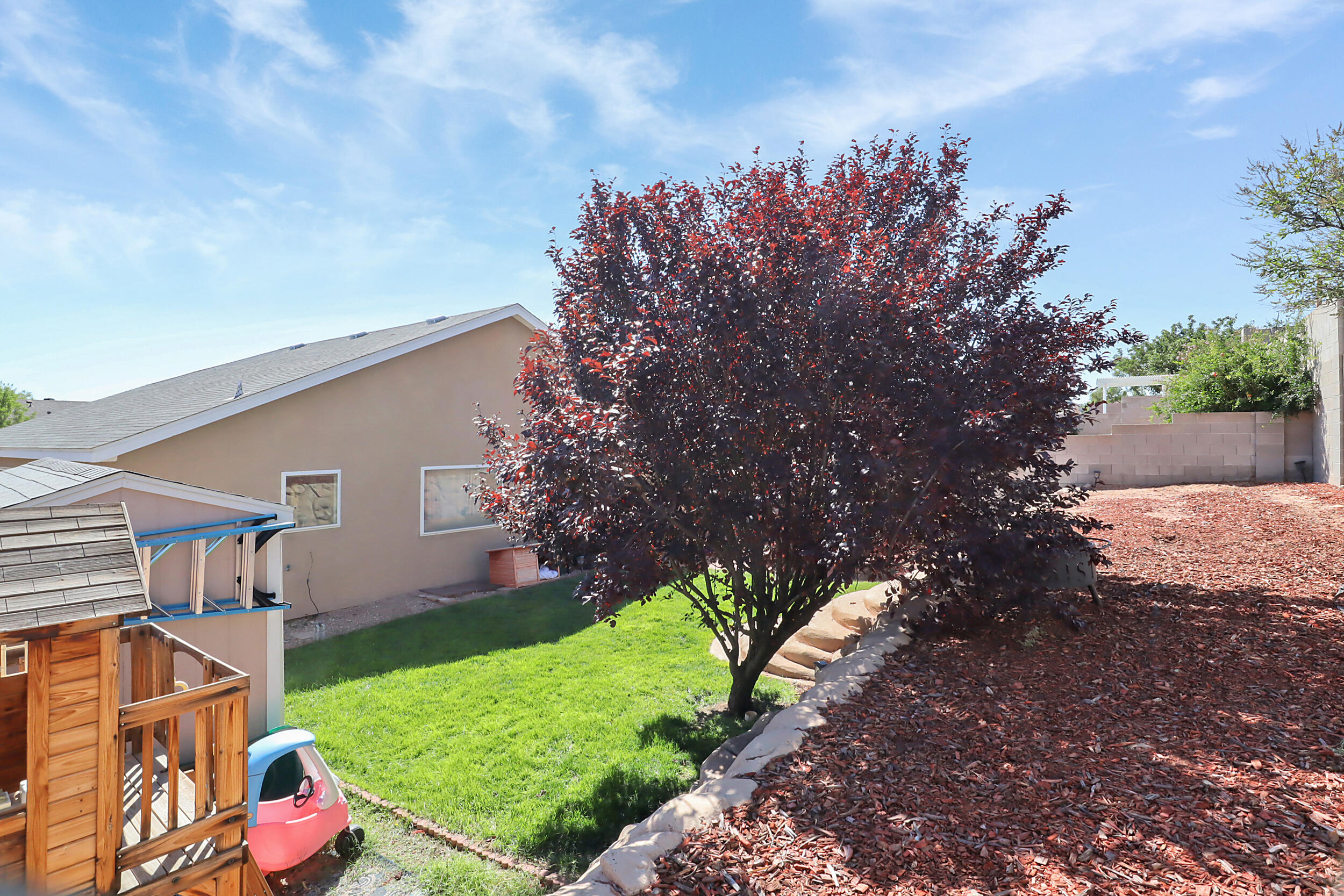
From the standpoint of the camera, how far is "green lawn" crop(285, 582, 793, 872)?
4672 millimetres

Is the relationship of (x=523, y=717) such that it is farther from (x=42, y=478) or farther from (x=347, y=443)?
(x=347, y=443)

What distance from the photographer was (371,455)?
11.0 metres

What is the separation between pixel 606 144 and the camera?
7.07 metres

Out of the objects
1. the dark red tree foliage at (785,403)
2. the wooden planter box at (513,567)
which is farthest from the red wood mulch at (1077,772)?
the wooden planter box at (513,567)

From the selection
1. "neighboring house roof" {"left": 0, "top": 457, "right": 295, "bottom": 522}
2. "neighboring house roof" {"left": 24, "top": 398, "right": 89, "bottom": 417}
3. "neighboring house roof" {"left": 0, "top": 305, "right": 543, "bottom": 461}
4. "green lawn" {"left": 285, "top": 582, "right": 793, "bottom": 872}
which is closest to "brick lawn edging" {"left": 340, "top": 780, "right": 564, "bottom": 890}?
"green lawn" {"left": 285, "top": 582, "right": 793, "bottom": 872}

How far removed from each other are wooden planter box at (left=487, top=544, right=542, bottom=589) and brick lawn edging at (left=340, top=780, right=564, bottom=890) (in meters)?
6.92

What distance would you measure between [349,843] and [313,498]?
7.19m

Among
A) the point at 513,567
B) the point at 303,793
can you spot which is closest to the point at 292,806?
the point at 303,793

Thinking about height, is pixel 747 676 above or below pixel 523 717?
above

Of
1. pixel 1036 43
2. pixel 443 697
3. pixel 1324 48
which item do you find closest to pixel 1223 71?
pixel 1324 48

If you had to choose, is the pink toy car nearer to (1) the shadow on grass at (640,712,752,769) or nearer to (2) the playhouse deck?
(2) the playhouse deck

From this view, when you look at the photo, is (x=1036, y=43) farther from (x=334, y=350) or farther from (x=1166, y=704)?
(x=334, y=350)

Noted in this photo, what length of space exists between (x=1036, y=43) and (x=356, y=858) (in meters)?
9.58

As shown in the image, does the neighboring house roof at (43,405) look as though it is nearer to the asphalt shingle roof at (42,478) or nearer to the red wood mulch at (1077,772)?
the asphalt shingle roof at (42,478)
